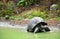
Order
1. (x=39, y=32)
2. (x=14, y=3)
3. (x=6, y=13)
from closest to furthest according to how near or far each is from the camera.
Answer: (x=39, y=32)
(x=6, y=13)
(x=14, y=3)

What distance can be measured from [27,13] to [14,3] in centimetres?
263

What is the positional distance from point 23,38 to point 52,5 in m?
8.31

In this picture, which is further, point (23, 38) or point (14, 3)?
point (14, 3)

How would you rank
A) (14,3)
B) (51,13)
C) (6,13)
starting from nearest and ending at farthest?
(51,13) → (6,13) → (14,3)

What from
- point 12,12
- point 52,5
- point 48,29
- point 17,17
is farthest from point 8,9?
point 48,29

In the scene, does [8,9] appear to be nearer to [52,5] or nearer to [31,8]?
[31,8]

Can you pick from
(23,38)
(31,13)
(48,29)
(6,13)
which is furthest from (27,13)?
(23,38)

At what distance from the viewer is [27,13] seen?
19984 millimetres

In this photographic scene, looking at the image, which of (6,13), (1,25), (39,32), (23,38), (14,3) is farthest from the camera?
(14,3)

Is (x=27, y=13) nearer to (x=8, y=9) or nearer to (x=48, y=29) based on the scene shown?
(x=8, y=9)

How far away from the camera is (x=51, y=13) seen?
19.2 metres

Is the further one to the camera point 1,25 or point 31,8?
point 31,8

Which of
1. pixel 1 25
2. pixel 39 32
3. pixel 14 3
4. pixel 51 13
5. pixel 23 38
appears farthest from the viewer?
pixel 14 3

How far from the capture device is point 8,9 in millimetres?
21125
